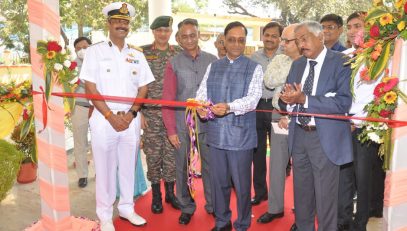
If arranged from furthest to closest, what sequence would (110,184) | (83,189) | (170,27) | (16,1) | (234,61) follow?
(16,1), (83,189), (170,27), (110,184), (234,61)

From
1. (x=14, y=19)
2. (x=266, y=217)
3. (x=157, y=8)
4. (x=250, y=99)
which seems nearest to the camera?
(x=250, y=99)

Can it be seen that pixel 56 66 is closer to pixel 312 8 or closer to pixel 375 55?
pixel 375 55

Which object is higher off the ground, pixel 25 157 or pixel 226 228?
Answer: pixel 25 157

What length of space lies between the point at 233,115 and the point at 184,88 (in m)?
0.66

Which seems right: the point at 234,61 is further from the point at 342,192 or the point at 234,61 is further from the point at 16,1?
the point at 16,1

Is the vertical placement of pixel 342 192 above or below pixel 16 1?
below

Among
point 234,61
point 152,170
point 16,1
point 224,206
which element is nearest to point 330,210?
point 224,206

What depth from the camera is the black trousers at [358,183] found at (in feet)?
9.74

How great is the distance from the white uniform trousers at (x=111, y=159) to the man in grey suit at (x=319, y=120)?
143cm

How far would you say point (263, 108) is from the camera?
3.69 meters

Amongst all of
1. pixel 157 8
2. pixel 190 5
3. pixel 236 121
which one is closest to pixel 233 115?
pixel 236 121

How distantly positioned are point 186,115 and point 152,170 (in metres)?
0.83

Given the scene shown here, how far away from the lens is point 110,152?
3.28m

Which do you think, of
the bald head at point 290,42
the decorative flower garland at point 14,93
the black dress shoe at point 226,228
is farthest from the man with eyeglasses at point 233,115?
the decorative flower garland at point 14,93
